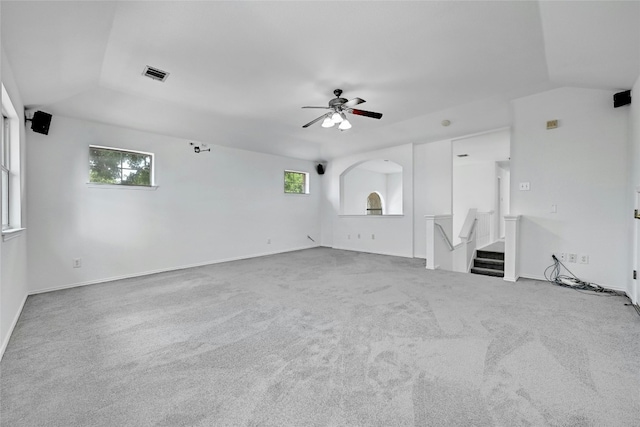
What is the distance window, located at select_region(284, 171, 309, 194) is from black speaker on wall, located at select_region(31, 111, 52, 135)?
175 inches

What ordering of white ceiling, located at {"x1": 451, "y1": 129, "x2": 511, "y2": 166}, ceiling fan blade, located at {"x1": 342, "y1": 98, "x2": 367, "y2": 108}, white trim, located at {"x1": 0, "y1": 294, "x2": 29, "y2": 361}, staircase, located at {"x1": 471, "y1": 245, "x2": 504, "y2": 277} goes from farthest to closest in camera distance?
staircase, located at {"x1": 471, "y1": 245, "x2": 504, "y2": 277} < white ceiling, located at {"x1": 451, "y1": 129, "x2": 511, "y2": 166} < ceiling fan blade, located at {"x1": 342, "y1": 98, "x2": 367, "y2": 108} < white trim, located at {"x1": 0, "y1": 294, "x2": 29, "y2": 361}

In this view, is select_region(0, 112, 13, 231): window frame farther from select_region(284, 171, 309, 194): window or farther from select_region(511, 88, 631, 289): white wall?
select_region(511, 88, 631, 289): white wall

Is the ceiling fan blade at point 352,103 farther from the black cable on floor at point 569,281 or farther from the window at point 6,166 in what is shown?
the window at point 6,166

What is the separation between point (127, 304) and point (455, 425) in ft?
11.5

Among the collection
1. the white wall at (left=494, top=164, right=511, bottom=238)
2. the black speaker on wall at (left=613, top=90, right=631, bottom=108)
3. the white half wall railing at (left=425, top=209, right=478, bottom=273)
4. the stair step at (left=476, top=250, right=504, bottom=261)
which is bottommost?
the stair step at (left=476, top=250, right=504, bottom=261)

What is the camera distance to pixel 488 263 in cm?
616

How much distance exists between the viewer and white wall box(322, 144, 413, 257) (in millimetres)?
6129

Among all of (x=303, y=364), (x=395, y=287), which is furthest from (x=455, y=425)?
(x=395, y=287)

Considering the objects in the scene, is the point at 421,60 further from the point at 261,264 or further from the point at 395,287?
the point at 261,264

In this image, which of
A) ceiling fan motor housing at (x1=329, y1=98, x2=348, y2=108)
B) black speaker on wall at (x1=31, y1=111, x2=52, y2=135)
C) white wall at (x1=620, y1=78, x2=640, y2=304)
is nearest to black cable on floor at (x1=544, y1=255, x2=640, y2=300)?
white wall at (x1=620, y1=78, x2=640, y2=304)

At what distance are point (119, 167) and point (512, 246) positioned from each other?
6322 mm

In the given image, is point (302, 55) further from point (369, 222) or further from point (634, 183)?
point (369, 222)

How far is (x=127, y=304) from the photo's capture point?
324 cm

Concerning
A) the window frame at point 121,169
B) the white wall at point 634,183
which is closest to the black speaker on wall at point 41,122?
the window frame at point 121,169
